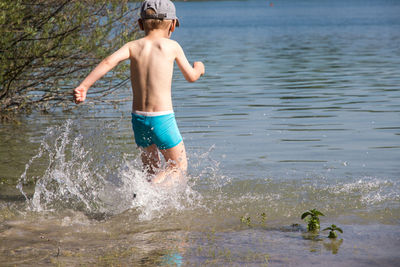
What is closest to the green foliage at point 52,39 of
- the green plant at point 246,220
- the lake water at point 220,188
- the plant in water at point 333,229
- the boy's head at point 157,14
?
the lake water at point 220,188

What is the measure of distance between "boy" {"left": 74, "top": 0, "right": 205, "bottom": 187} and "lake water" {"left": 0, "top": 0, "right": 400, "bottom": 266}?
45 centimetres

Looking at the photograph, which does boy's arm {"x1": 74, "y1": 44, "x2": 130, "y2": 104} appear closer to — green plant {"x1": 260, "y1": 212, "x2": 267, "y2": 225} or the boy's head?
the boy's head

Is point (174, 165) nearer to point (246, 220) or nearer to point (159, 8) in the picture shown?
point (246, 220)

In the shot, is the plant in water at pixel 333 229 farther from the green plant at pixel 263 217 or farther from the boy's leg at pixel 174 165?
the boy's leg at pixel 174 165

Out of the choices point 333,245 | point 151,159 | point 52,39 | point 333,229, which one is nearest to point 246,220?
point 333,229

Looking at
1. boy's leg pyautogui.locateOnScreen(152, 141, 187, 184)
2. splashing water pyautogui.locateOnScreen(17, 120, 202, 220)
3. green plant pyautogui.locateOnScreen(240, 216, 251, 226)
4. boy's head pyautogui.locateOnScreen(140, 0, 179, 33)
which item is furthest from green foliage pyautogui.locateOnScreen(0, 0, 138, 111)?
green plant pyautogui.locateOnScreen(240, 216, 251, 226)

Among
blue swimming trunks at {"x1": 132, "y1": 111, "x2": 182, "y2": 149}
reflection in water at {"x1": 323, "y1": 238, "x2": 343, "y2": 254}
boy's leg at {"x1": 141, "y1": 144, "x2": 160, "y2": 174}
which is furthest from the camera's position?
boy's leg at {"x1": 141, "y1": 144, "x2": 160, "y2": 174}

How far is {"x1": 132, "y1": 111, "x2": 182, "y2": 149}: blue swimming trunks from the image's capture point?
5734mm

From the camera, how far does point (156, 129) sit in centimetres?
575

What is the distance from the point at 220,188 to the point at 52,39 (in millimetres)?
4814

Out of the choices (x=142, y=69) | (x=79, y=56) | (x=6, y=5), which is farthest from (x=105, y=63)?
(x=79, y=56)

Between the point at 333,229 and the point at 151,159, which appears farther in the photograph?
the point at 151,159

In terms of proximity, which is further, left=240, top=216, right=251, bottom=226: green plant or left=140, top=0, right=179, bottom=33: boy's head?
left=140, top=0, right=179, bottom=33: boy's head

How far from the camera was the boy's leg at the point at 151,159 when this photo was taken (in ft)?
19.8
